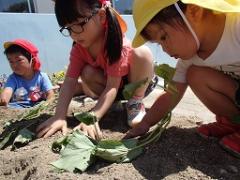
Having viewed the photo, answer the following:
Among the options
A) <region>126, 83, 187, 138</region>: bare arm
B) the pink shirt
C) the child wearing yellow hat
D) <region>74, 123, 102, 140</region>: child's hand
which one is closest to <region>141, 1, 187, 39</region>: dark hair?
the child wearing yellow hat

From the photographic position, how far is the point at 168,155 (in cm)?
158

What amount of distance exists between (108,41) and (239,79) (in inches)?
28.4

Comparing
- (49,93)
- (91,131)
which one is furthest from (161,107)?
(49,93)

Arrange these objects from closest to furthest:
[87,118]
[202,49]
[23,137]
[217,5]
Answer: [217,5], [202,49], [87,118], [23,137]

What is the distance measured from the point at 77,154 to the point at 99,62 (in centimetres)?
85

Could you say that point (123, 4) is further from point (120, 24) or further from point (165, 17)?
point (165, 17)

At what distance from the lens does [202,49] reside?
1.68 meters

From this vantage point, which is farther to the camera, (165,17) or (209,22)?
(209,22)

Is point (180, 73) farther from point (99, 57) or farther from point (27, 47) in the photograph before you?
point (27, 47)

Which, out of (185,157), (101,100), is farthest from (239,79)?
(101,100)

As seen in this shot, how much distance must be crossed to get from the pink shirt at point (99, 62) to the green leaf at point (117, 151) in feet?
2.05

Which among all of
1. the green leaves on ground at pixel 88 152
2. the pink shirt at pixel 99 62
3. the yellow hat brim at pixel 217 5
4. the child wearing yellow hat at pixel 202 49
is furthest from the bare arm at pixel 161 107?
the yellow hat brim at pixel 217 5

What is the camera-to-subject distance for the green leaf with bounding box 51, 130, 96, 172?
149 cm

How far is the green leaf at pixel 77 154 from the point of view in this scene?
1485 millimetres
